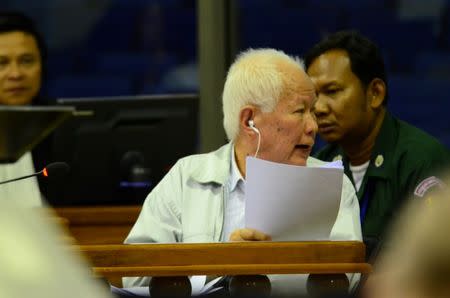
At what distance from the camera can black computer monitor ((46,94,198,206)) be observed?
3852 millimetres

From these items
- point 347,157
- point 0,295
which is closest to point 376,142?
point 347,157

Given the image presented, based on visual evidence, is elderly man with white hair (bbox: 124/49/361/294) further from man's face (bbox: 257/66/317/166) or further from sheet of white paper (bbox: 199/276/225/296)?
sheet of white paper (bbox: 199/276/225/296)

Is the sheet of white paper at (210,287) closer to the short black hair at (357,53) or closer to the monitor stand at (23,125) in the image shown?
the monitor stand at (23,125)

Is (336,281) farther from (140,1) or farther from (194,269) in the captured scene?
(140,1)

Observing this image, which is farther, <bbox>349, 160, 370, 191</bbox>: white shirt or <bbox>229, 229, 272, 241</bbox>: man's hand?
<bbox>349, 160, 370, 191</bbox>: white shirt

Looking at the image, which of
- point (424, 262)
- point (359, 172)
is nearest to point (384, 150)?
point (359, 172)

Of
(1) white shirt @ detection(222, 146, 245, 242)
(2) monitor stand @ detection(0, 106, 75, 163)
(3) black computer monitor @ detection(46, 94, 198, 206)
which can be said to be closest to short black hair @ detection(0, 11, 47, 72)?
(3) black computer monitor @ detection(46, 94, 198, 206)

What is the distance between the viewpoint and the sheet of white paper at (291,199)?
8.87ft

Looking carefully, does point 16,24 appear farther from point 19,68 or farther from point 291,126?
point 291,126

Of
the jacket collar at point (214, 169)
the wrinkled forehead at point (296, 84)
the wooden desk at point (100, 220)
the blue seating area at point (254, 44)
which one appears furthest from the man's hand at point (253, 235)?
the blue seating area at point (254, 44)

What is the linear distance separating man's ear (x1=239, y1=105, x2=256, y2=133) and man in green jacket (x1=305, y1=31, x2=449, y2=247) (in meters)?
0.52

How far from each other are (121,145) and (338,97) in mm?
795

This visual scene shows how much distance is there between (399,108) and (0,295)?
6.31m

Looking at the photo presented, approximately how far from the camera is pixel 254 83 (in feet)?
10.5
